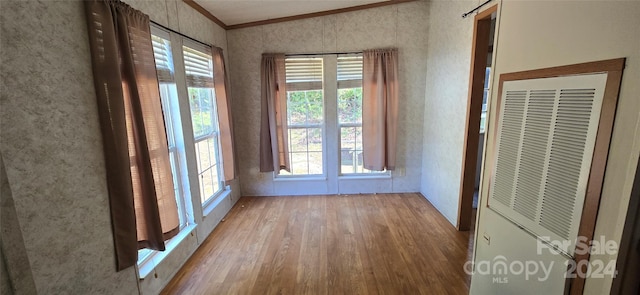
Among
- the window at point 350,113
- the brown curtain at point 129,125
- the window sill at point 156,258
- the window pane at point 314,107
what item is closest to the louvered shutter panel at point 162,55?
the brown curtain at point 129,125

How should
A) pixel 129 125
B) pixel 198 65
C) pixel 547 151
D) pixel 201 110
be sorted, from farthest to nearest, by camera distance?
1. pixel 201 110
2. pixel 198 65
3. pixel 129 125
4. pixel 547 151

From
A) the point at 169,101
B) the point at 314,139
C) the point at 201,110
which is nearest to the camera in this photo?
the point at 169,101

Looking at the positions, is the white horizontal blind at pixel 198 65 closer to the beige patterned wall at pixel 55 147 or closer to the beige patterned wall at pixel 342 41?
the beige patterned wall at pixel 342 41

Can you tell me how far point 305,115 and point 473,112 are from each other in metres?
2.06

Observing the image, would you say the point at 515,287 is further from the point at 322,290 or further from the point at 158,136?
the point at 158,136

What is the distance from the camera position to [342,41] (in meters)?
3.45

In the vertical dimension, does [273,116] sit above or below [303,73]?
below

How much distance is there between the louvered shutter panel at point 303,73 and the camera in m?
3.52

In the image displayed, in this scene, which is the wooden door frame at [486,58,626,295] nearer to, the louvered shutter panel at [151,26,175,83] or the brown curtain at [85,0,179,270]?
the brown curtain at [85,0,179,270]

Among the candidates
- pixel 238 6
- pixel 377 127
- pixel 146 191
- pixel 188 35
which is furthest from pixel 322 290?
pixel 238 6

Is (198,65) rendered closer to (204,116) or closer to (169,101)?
(204,116)

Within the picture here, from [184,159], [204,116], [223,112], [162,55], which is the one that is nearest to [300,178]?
[223,112]

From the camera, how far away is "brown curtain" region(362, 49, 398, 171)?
11.2ft

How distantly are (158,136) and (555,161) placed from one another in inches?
89.1
